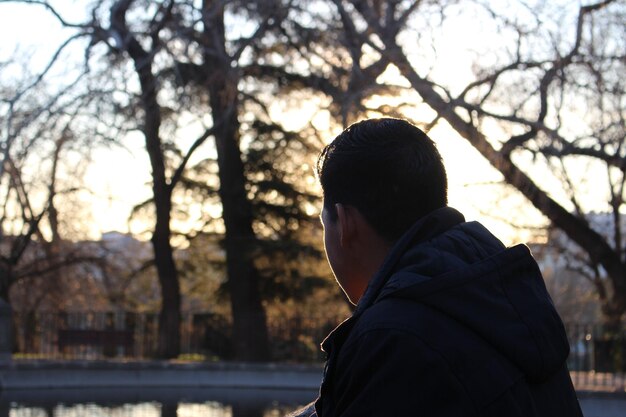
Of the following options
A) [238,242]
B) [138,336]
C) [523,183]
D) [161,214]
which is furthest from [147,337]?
[523,183]

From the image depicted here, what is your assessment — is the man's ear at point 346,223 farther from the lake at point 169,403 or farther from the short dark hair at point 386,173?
the lake at point 169,403

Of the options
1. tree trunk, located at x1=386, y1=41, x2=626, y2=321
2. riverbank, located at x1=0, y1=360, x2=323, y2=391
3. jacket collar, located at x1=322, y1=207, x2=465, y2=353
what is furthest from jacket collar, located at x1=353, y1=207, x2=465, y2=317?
riverbank, located at x1=0, y1=360, x2=323, y2=391

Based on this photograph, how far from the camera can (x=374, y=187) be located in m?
1.81

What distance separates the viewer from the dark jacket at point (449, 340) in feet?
5.10

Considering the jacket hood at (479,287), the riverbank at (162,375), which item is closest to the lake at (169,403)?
the riverbank at (162,375)

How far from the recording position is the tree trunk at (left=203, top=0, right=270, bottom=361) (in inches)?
992

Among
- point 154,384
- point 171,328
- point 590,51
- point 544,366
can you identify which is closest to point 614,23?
point 590,51

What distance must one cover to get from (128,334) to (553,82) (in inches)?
512

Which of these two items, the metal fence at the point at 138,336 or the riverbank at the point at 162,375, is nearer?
the riverbank at the point at 162,375

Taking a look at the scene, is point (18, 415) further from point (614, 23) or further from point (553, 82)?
point (614, 23)

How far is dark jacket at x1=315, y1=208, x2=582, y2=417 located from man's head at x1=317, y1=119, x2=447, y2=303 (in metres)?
0.06

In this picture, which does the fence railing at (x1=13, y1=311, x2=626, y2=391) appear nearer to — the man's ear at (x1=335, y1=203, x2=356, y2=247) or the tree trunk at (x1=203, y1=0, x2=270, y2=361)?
the tree trunk at (x1=203, y1=0, x2=270, y2=361)

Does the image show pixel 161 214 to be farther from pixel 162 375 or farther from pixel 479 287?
pixel 479 287

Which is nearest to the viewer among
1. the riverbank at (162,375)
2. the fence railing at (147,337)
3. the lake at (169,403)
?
the lake at (169,403)
